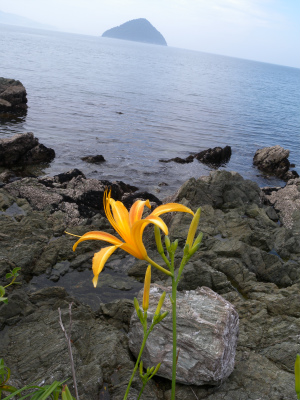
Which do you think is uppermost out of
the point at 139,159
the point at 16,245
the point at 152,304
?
the point at 152,304

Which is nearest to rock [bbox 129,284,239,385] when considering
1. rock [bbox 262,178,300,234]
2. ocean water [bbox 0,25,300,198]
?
rock [bbox 262,178,300,234]

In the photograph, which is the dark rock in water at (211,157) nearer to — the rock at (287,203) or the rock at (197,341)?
the rock at (287,203)

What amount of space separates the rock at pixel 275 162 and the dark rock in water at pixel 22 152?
443 inches

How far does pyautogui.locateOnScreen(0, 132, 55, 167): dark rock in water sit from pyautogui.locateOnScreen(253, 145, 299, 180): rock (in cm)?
1126

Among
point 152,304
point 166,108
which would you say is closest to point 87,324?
point 152,304

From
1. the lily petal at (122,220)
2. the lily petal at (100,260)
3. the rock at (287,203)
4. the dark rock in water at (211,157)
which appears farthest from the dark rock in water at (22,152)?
the lily petal at (100,260)

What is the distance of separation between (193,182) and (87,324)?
7221 millimetres

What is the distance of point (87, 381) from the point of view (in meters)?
3.82

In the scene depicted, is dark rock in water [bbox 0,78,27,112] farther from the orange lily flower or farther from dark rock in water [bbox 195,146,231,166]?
the orange lily flower

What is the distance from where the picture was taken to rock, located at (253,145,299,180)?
1961 centimetres

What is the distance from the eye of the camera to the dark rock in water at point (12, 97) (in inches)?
957

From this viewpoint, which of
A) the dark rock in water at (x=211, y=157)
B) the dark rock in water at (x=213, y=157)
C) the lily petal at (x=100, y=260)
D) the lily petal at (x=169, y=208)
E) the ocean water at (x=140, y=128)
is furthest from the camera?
the dark rock in water at (x=213, y=157)

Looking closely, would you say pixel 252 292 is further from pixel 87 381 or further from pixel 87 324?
pixel 87 381

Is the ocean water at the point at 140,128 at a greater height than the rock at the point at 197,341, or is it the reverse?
the rock at the point at 197,341
